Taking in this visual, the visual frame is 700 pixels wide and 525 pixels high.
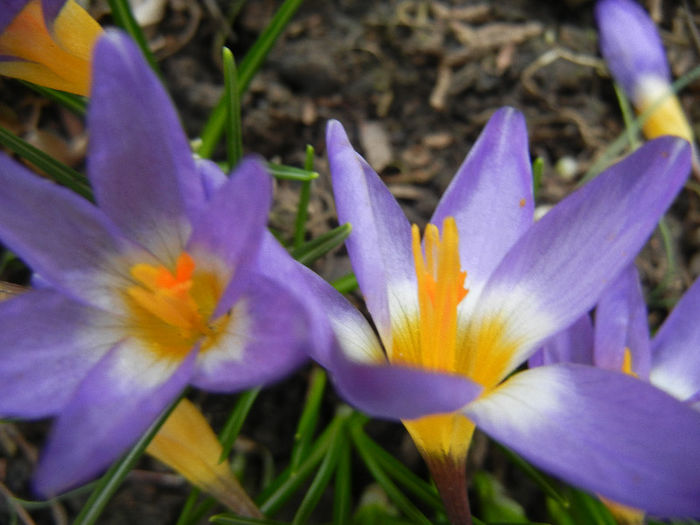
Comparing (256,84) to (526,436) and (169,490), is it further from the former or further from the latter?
(526,436)

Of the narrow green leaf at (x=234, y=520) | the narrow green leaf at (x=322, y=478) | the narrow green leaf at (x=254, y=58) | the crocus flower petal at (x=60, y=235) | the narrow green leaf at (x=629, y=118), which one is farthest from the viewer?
the narrow green leaf at (x=629, y=118)

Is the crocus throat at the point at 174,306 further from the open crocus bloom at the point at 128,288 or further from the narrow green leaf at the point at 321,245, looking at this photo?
the narrow green leaf at the point at 321,245

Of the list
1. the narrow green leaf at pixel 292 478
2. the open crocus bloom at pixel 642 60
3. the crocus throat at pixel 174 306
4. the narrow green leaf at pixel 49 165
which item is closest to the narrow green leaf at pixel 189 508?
the narrow green leaf at pixel 292 478

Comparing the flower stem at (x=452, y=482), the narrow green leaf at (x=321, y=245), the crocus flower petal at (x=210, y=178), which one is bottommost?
the flower stem at (x=452, y=482)

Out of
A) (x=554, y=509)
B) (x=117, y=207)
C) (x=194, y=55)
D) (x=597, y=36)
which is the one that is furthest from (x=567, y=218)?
(x=597, y=36)

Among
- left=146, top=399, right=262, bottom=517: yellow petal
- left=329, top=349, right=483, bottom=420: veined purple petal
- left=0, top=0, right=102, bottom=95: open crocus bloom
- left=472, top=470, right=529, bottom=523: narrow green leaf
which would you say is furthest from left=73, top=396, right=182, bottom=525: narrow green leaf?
left=472, top=470, right=529, bottom=523: narrow green leaf

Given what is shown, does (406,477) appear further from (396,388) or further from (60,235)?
(60,235)

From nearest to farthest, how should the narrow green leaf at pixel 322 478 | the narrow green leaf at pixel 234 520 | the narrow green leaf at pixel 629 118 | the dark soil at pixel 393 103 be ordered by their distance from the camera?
the narrow green leaf at pixel 234 520 → the narrow green leaf at pixel 322 478 → the dark soil at pixel 393 103 → the narrow green leaf at pixel 629 118

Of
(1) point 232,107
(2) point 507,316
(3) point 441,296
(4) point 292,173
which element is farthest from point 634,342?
(1) point 232,107
